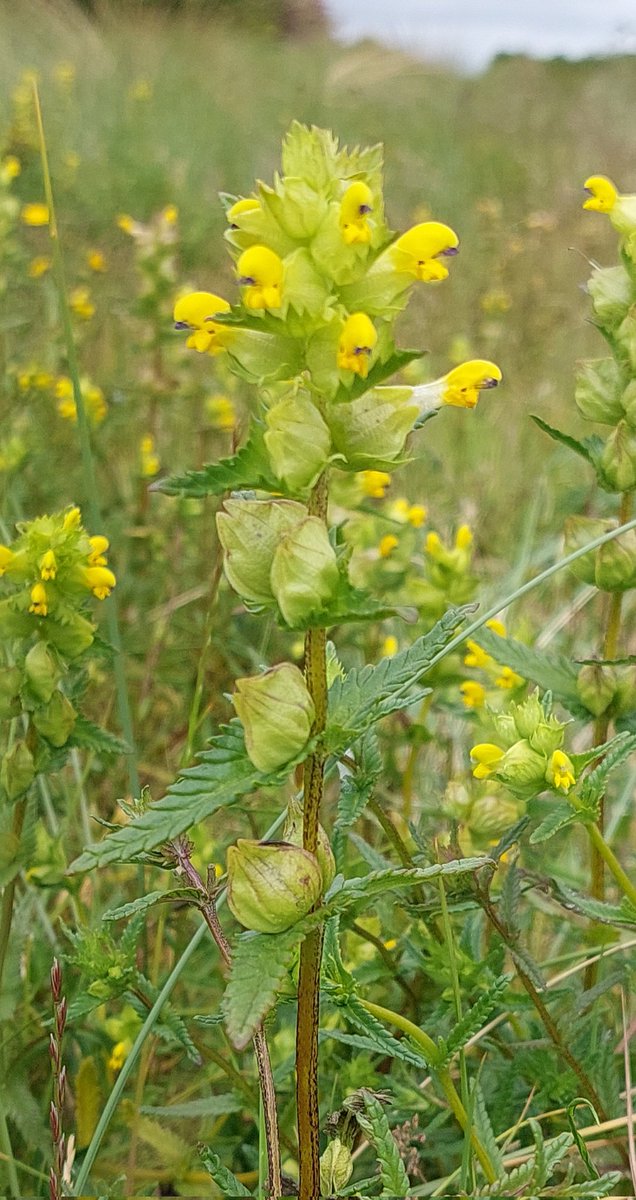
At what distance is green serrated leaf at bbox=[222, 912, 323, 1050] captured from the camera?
0.61 metres

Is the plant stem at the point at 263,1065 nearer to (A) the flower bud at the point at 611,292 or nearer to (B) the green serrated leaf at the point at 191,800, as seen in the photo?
(B) the green serrated leaf at the point at 191,800

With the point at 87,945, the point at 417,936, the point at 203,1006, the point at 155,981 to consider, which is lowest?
the point at 203,1006

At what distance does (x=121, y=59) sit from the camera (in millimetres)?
8797

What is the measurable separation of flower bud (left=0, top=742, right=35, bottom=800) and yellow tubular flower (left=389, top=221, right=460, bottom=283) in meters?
0.75

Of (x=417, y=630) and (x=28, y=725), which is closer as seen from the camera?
(x=28, y=725)

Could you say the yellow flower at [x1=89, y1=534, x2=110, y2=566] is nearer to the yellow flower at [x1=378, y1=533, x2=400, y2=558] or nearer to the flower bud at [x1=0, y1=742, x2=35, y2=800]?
the flower bud at [x1=0, y1=742, x2=35, y2=800]

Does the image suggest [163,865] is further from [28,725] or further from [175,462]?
[175,462]

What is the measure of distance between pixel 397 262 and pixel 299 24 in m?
11.7

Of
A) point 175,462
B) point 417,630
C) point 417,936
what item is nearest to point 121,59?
Result: point 175,462

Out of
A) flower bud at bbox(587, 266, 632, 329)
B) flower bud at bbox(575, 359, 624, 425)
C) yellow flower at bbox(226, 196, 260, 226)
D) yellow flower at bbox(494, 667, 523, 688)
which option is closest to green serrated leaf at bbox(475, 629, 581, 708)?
yellow flower at bbox(494, 667, 523, 688)

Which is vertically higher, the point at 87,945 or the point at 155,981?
the point at 87,945

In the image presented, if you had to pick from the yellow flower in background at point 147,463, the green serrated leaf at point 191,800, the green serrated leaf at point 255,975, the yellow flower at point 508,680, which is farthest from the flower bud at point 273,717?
the yellow flower in background at point 147,463

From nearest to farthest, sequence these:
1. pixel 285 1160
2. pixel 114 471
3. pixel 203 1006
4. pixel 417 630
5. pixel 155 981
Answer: pixel 285 1160, pixel 155 981, pixel 203 1006, pixel 417 630, pixel 114 471

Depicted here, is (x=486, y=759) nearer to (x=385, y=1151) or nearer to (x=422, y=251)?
(x=385, y=1151)
